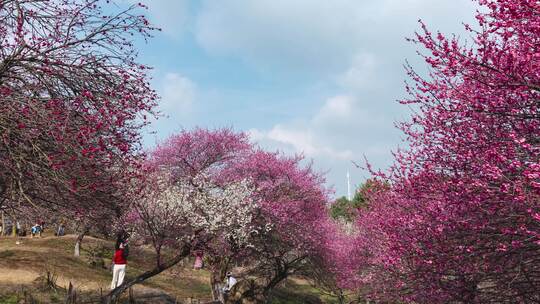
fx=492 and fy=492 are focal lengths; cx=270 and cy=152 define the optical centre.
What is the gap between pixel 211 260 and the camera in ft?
74.1

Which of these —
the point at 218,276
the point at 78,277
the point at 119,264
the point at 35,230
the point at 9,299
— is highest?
the point at 35,230

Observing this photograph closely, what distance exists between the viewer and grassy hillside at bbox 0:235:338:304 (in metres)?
17.4

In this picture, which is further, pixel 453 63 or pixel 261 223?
pixel 261 223

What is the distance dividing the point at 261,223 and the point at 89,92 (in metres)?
15.7

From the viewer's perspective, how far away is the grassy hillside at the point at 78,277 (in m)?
17.4

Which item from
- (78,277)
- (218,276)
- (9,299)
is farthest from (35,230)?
(9,299)

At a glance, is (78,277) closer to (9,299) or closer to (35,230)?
(9,299)

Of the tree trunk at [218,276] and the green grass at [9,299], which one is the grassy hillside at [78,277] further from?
the tree trunk at [218,276]

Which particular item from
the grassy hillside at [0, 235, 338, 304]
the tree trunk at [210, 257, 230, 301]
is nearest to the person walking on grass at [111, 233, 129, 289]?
the grassy hillside at [0, 235, 338, 304]

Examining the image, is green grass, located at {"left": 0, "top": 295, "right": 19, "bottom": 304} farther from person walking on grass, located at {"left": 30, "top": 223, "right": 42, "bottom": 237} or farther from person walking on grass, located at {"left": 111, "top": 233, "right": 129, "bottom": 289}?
person walking on grass, located at {"left": 30, "top": 223, "right": 42, "bottom": 237}

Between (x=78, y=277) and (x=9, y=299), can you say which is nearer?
(x=9, y=299)

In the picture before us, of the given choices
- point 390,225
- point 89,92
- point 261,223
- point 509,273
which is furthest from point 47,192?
point 261,223

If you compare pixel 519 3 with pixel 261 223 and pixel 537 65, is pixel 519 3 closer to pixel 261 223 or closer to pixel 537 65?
pixel 537 65

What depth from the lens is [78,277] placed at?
869 inches
